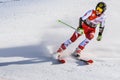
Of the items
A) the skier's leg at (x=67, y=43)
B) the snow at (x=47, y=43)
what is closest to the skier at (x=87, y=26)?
the skier's leg at (x=67, y=43)

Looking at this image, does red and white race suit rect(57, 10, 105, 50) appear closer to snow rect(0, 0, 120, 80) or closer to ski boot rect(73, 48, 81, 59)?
ski boot rect(73, 48, 81, 59)

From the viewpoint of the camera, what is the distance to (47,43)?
12.1 m

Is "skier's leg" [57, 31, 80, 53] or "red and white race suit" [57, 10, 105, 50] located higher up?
"red and white race suit" [57, 10, 105, 50]

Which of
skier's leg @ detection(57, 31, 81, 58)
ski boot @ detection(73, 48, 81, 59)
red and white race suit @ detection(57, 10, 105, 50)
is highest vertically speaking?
red and white race suit @ detection(57, 10, 105, 50)

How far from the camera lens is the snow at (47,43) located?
389 inches

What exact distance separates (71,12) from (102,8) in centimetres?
555

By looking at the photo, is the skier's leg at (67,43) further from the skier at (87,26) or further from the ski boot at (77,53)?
the ski boot at (77,53)

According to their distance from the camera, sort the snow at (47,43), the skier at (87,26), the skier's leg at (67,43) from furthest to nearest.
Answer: the skier's leg at (67,43) < the skier at (87,26) < the snow at (47,43)

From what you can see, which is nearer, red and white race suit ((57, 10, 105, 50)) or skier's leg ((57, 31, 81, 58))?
red and white race suit ((57, 10, 105, 50))

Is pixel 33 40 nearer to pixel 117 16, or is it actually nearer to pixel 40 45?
pixel 40 45

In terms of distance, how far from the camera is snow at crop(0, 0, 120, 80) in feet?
32.4

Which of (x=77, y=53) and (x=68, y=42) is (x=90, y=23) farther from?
(x=77, y=53)

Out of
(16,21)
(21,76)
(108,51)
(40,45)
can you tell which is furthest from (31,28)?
(21,76)

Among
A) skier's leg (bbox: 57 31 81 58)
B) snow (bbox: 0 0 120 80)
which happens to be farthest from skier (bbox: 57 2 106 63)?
snow (bbox: 0 0 120 80)
